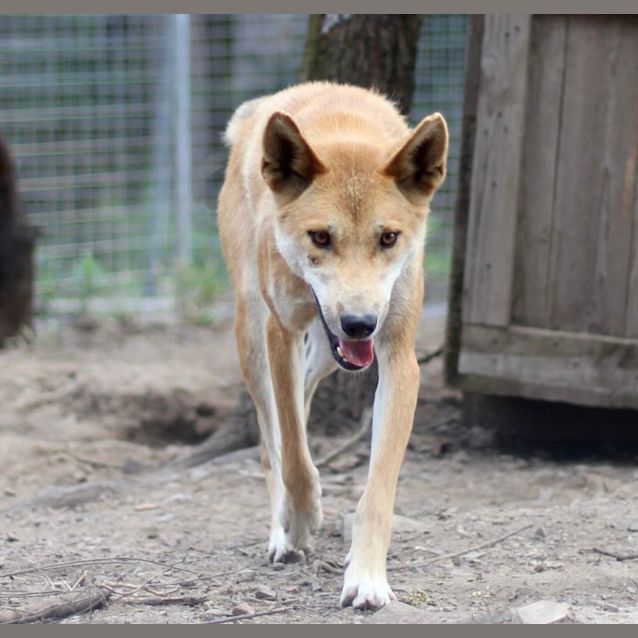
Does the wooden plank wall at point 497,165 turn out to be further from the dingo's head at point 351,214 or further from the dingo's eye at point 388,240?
the dingo's eye at point 388,240

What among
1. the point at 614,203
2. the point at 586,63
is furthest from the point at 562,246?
the point at 586,63

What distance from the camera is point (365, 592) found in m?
3.77

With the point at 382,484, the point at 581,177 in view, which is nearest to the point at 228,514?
the point at 382,484

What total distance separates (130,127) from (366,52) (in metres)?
4.44

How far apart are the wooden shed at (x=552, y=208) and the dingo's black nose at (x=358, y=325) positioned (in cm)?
233

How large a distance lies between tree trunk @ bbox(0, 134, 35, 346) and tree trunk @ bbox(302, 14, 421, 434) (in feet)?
12.8

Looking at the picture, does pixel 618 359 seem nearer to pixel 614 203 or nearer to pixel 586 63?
pixel 614 203

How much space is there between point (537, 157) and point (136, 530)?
269cm

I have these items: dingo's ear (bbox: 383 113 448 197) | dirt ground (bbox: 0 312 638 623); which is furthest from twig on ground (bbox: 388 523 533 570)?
dingo's ear (bbox: 383 113 448 197)

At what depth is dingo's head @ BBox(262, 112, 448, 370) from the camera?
3836 mm

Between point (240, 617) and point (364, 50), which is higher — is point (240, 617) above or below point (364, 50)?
below

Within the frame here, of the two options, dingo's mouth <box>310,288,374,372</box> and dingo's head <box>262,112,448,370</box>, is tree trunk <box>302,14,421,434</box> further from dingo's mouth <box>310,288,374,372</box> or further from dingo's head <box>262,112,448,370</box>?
dingo's mouth <box>310,288,374,372</box>

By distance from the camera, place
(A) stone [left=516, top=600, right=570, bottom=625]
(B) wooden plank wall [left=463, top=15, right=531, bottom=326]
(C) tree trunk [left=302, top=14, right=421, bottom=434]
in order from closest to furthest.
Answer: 1. (A) stone [left=516, top=600, right=570, bottom=625]
2. (B) wooden plank wall [left=463, top=15, right=531, bottom=326]
3. (C) tree trunk [left=302, top=14, right=421, bottom=434]

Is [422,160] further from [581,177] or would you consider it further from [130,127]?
[130,127]
